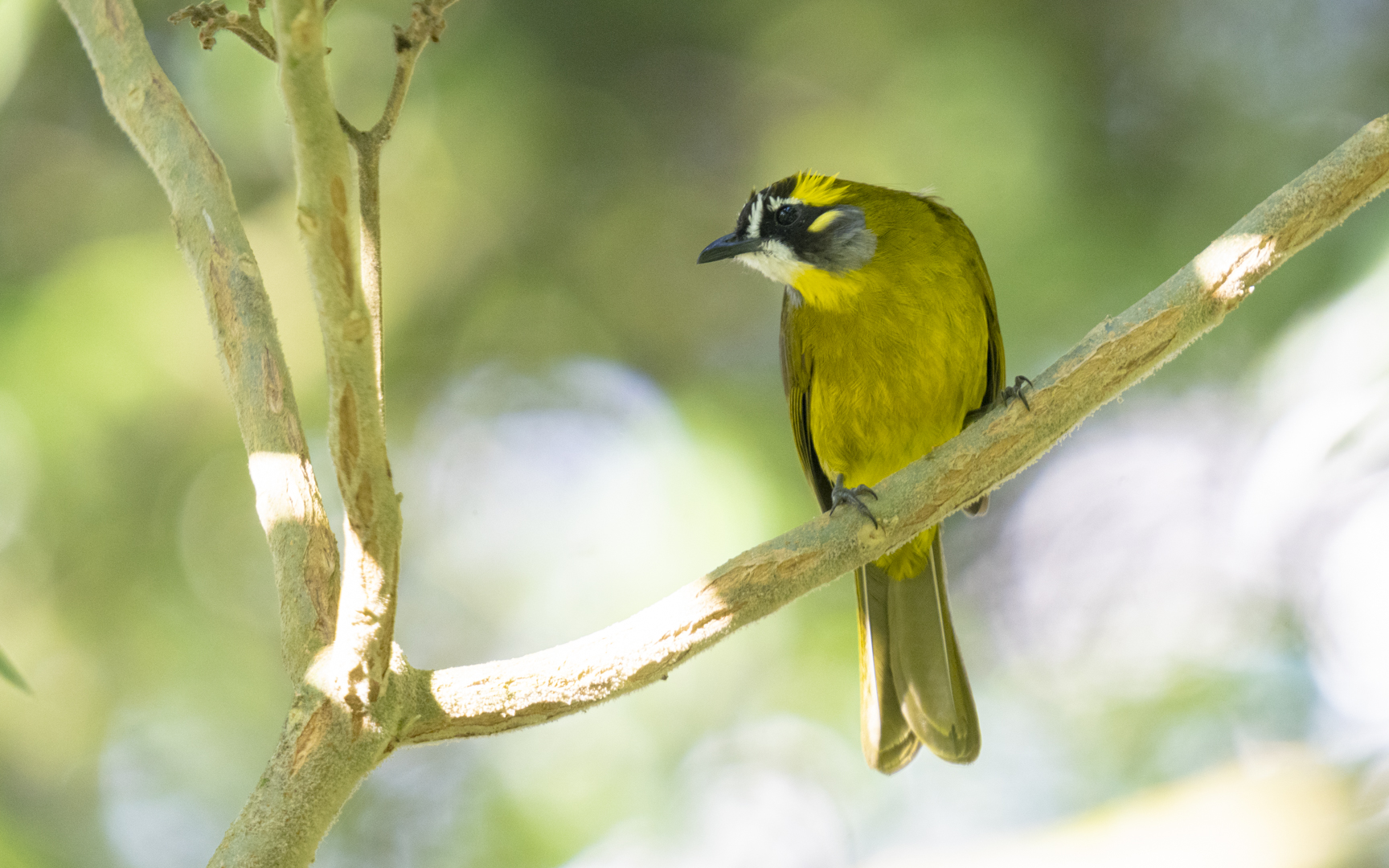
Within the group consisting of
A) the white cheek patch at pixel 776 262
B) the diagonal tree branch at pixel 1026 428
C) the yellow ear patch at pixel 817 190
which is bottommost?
the diagonal tree branch at pixel 1026 428

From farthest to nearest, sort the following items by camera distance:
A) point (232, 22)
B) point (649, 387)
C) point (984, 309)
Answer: point (649, 387) → point (984, 309) → point (232, 22)

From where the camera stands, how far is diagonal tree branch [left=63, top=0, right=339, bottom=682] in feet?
4.59

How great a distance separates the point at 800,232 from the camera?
8.17 ft

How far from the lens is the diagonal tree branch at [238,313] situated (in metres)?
1.40

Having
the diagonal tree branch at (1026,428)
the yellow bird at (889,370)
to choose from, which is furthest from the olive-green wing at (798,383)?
the diagonal tree branch at (1026,428)

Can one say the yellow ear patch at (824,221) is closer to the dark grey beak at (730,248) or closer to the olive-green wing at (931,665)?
the dark grey beak at (730,248)

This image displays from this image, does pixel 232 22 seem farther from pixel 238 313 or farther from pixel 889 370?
pixel 889 370

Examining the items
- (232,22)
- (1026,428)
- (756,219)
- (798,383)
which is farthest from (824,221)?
(232,22)

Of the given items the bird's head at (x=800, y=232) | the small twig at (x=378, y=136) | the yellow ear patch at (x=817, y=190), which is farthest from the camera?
the yellow ear patch at (x=817, y=190)

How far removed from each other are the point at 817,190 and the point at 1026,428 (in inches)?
44.0

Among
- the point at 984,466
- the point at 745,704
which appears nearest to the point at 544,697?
the point at 984,466

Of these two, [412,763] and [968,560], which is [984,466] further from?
[412,763]

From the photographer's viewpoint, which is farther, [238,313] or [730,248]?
[730,248]

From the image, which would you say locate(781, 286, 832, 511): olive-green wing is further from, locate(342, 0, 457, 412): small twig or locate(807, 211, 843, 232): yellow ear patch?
locate(342, 0, 457, 412): small twig
